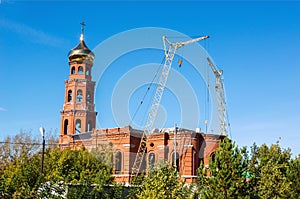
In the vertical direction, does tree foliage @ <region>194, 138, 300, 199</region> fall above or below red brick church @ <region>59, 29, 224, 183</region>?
below

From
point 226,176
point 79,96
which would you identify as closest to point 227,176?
point 226,176

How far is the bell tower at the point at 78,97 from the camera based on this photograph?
192 ft

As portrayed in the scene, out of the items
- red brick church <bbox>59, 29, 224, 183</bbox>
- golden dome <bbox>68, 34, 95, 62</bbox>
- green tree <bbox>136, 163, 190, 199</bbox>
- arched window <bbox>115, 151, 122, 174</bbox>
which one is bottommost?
green tree <bbox>136, 163, 190, 199</bbox>

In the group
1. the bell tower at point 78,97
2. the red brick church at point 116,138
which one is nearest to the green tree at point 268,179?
the red brick church at point 116,138

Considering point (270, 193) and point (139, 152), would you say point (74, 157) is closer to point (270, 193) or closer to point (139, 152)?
point (139, 152)

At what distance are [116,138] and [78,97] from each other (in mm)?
10679

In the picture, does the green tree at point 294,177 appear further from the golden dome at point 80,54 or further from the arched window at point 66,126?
the arched window at point 66,126

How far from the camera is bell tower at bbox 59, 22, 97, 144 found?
192 feet

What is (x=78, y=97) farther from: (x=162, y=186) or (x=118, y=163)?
(x=162, y=186)

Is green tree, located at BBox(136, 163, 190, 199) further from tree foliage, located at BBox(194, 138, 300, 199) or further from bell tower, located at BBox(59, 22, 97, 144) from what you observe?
bell tower, located at BBox(59, 22, 97, 144)

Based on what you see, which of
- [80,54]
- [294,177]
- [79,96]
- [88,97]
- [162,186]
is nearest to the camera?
[162,186]

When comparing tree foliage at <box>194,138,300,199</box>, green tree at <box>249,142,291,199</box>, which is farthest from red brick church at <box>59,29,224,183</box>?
tree foliage at <box>194,138,300,199</box>

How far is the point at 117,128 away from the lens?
52.1 metres

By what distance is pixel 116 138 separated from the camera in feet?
169
